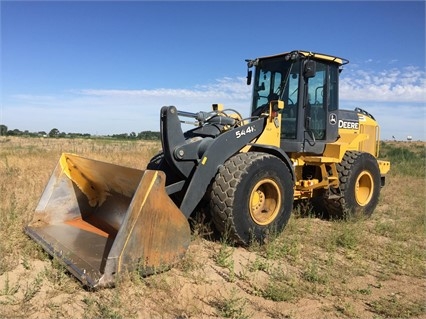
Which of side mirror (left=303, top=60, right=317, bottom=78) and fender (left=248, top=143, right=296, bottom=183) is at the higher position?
side mirror (left=303, top=60, right=317, bottom=78)

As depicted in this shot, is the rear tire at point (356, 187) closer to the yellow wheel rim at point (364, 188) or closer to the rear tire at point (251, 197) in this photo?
the yellow wheel rim at point (364, 188)

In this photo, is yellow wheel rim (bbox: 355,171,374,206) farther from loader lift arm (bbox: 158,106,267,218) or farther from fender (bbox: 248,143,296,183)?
loader lift arm (bbox: 158,106,267,218)

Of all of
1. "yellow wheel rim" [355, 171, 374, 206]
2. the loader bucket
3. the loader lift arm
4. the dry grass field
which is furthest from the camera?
"yellow wheel rim" [355, 171, 374, 206]

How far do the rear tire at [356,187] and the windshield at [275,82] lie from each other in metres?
1.52

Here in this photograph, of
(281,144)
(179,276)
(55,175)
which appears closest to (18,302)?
(179,276)

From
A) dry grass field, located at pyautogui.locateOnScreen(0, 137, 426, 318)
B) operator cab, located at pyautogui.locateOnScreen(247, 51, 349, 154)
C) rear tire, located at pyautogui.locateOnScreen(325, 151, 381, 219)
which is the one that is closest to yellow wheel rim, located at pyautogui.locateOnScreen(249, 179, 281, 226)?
dry grass field, located at pyautogui.locateOnScreen(0, 137, 426, 318)

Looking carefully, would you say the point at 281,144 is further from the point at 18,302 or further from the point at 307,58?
the point at 18,302

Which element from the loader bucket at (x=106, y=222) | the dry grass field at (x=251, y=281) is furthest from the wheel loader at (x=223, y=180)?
the dry grass field at (x=251, y=281)

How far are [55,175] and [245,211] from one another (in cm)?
262

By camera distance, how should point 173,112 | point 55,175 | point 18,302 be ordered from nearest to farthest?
1. point 18,302
2. point 173,112
3. point 55,175

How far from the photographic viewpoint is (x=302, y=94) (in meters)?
6.37

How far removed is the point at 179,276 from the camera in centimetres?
406

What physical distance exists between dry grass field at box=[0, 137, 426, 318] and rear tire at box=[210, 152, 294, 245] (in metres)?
0.25

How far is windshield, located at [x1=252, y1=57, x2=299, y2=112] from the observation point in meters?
6.41
